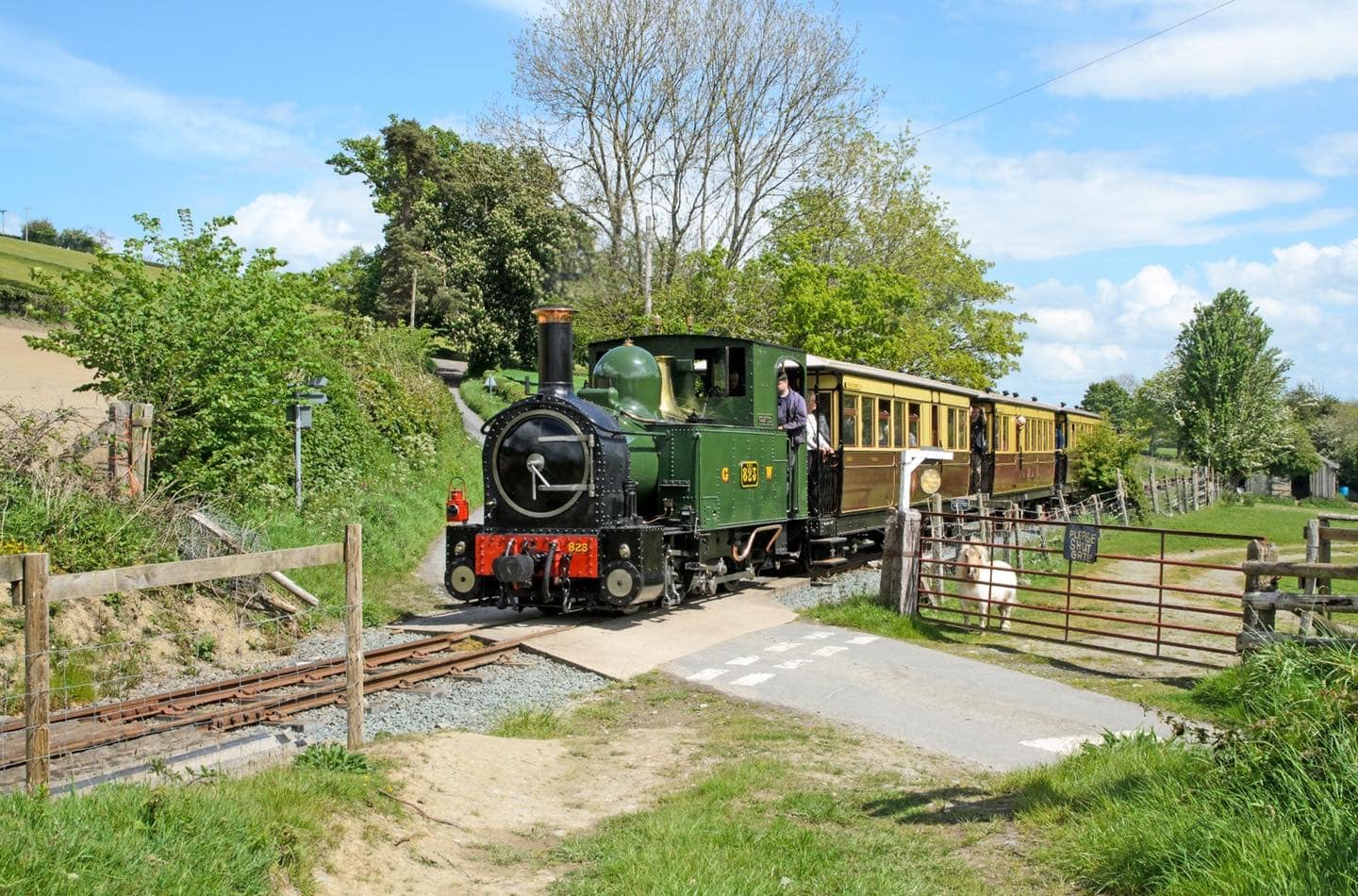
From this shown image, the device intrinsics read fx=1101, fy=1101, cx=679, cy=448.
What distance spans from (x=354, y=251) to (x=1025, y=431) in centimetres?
5746

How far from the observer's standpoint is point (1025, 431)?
27312 millimetres

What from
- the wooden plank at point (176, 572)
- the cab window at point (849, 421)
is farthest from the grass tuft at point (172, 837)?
the cab window at point (849, 421)

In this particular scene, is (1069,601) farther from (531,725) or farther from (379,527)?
(379,527)

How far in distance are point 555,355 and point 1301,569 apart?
295 inches

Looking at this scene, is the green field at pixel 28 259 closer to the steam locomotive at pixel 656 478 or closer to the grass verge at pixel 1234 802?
the steam locomotive at pixel 656 478

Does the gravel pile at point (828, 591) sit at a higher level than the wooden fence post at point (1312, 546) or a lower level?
lower

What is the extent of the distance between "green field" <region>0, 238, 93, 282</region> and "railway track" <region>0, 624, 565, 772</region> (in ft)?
133

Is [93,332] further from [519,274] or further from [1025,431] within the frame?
[519,274]

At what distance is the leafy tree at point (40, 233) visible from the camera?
85.9 metres

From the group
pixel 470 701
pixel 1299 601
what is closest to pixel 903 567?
pixel 1299 601

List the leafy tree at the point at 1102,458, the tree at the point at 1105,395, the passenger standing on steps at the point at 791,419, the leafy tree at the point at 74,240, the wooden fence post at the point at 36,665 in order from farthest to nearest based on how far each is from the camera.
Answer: the tree at the point at 1105,395 < the leafy tree at the point at 74,240 < the leafy tree at the point at 1102,458 < the passenger standing on steps at the point at 791,419 < the wooden fence post at the point at 36,665

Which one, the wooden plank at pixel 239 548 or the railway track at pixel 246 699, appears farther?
the wooden plank at pixel 239 548

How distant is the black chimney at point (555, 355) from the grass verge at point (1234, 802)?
7.04 m

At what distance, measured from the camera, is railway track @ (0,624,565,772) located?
7152 millimetres
